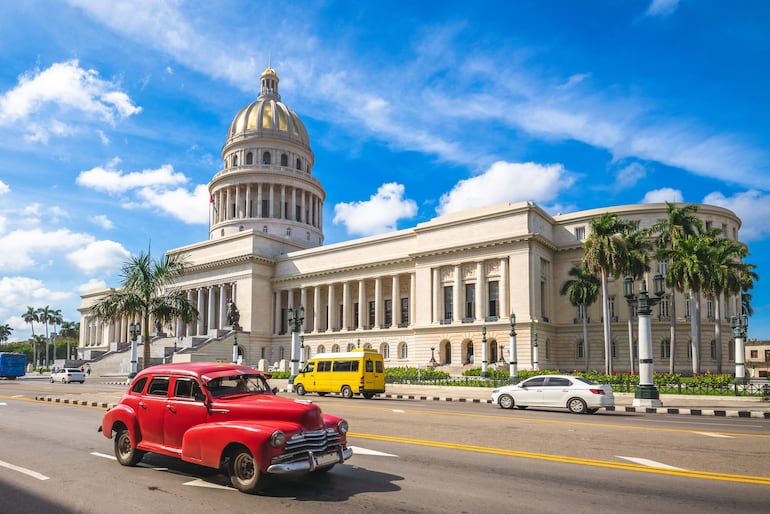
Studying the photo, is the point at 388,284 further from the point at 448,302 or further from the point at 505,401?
the point at 505,401

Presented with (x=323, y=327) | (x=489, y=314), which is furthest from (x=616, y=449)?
(x=323, y=327)

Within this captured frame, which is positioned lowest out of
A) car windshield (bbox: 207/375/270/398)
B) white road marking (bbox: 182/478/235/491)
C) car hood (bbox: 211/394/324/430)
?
white road marking (bbox: 182/478/235/491)

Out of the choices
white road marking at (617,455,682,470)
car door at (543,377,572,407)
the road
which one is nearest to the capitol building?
car door at (543,377,572,407)

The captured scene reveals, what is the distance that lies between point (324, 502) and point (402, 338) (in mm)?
56913

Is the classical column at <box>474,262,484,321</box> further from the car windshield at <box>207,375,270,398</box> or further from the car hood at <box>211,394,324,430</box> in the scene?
the car hood at <box>211,394,324,430</box>

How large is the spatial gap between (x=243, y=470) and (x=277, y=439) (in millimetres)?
864

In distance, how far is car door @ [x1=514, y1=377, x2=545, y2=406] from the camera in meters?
22.8

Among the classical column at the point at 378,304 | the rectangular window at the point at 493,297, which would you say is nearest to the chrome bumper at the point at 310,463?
the rectangular window at the point at 493,297

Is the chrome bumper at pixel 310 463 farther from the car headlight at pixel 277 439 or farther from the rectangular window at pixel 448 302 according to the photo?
the rectangular window at pixel 448 302

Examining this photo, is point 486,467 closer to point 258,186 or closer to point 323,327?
point 323,327

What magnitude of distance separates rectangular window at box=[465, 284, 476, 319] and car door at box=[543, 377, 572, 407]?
115 feet

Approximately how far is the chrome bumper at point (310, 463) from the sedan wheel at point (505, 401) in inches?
627

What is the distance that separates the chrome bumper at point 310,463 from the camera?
7810mm

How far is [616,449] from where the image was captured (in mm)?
12203
